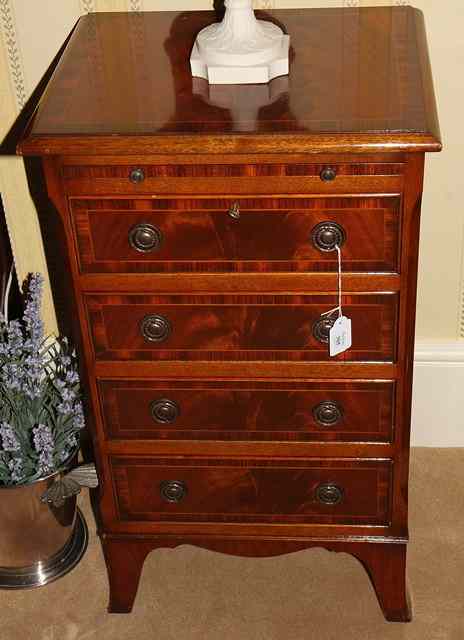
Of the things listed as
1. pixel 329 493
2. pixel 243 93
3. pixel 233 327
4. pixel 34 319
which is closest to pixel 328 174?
pixel 243 93

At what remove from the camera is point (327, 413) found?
1.84 m

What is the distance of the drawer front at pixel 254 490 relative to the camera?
192cm

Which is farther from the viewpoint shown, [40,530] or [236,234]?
[40,530]

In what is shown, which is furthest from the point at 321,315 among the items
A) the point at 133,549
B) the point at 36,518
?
the point at 36,518

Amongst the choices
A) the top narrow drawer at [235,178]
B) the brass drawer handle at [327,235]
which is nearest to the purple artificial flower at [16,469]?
the top narrow drawer at [235,178]

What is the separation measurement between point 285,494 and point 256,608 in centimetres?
36

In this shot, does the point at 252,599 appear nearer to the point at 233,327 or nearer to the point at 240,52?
the point at 233,327

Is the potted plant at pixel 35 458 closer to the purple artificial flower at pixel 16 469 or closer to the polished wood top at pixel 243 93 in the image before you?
the purple artificial flower at pixel 16 469

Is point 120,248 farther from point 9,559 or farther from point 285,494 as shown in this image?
point 9,559

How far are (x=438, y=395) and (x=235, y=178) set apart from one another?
1.13 meters

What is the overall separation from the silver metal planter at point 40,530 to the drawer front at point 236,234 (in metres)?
0.66

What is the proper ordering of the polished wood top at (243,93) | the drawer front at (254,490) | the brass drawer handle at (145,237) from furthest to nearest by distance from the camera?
the drawer front at (254,490) < the brass drawer handle at (145,237) < the polished wood top at (243,93)

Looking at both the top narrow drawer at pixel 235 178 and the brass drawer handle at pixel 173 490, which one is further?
the brass drawer handle at pixel 173 490

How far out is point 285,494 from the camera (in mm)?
1961
